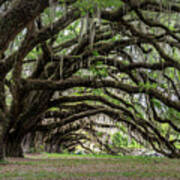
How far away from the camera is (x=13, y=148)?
543 inches

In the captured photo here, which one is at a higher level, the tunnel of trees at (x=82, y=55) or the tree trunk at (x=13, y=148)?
the tunnel of trees at (x=82, y=55)

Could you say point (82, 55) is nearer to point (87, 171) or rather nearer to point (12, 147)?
point (87, 171)

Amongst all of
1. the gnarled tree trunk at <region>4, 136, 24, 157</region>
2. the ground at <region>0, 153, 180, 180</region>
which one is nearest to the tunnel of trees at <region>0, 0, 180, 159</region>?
the gnarled tree trunk at <region>4, 136, 24, 157</region>

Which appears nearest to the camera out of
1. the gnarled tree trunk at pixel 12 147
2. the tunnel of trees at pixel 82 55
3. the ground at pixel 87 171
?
the ground at pixel 87 171

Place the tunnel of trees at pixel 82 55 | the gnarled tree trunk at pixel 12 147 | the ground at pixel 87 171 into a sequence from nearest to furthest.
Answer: the ground at pixel 87 171 → the tunnel of trees at pixel 82 55 → the gnarled tree trunk at pixel 12 147

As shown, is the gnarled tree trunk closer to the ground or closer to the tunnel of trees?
the tunnel of trees

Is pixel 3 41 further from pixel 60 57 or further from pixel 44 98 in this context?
pixel 44 98

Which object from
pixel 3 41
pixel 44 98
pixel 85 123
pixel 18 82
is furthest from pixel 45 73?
pixel 85 123

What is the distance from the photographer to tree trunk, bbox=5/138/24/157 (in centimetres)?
1365

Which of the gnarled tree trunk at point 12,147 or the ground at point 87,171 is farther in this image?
the gnarled tree trunk at point 12,147

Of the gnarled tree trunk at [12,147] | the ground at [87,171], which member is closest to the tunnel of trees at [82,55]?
the gnarled tree trunk at [12,147]

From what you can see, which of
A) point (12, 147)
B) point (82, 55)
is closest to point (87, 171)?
point (82, 55)

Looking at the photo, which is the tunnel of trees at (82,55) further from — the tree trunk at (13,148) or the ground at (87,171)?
the ground at (87,171)

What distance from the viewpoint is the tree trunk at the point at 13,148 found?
1365cm
